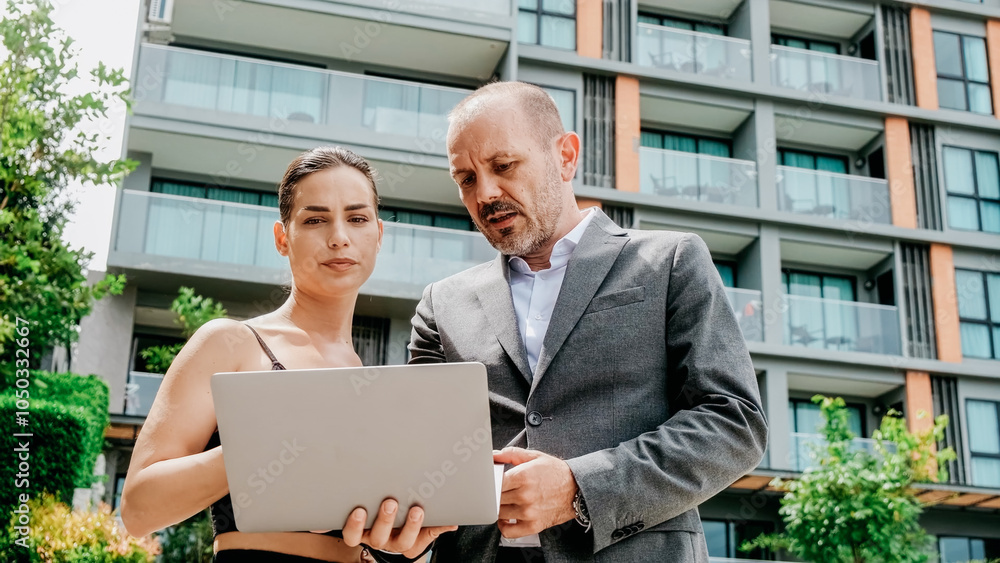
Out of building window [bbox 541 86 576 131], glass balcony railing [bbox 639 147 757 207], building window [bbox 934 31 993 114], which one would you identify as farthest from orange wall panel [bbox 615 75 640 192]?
building window [bbox 934 31 993 114]

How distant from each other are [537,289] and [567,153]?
1.57ft

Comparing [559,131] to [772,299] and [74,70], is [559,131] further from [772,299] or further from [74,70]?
[772,299]

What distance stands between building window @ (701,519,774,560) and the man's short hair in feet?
53.3

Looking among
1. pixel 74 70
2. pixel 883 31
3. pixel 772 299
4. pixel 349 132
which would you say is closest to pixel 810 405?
pixel 772 299

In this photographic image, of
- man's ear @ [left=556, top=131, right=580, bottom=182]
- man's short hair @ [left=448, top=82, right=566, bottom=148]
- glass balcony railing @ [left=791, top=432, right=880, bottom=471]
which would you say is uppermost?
glass balcony railing @ [left=791, top=432, right=880, bottom=471]

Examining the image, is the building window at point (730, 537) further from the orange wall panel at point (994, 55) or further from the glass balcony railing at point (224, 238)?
the orange wall panel at point (994, 55)

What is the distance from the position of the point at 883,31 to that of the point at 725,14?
354 cm

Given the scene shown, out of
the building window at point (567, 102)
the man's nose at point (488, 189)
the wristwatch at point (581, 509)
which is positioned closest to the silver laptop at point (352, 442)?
the wristwatch at point (581, 509)

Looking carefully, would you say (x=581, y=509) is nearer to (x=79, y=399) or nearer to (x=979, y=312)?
(x=79, y=399)

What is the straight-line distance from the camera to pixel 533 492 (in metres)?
2.08

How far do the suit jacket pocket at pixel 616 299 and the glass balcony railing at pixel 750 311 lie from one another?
1609 cm

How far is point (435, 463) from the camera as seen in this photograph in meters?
1.95

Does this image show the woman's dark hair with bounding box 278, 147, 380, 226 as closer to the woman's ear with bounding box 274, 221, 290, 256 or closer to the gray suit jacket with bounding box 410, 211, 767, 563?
the woman's ear with bounding box 274, 221, 290, 256

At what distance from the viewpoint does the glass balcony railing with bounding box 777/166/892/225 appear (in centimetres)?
1966
